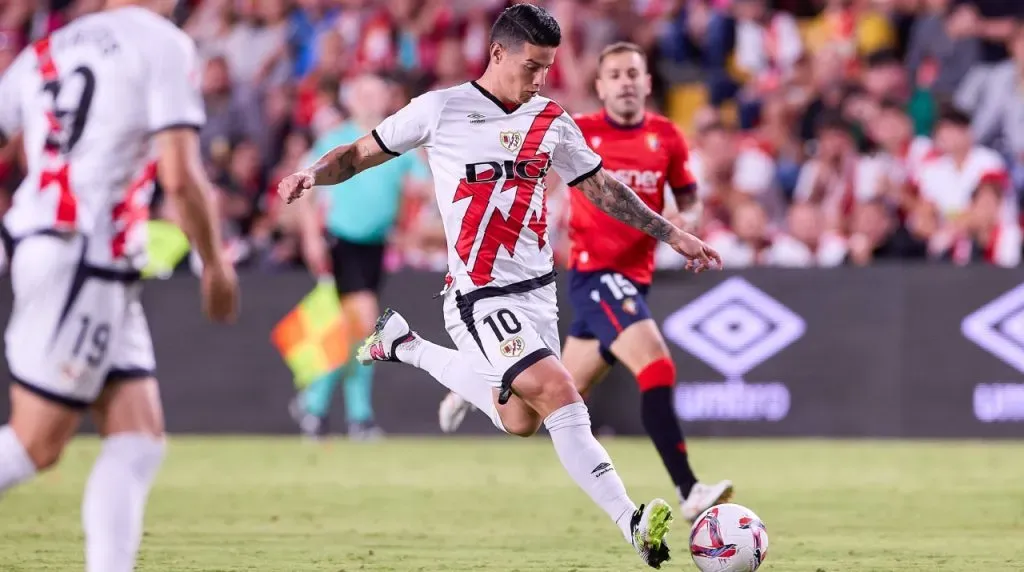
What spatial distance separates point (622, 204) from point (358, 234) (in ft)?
22.8

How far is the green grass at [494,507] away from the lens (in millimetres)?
7480

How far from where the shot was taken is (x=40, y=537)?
27.0 feet

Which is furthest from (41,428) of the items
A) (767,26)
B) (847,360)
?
(767,26)

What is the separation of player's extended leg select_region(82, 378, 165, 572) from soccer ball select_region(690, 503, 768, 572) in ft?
8.13

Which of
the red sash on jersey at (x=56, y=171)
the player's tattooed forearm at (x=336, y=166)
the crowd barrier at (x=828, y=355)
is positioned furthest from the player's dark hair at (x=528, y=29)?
the crowd barrier at (x=828, y=355)

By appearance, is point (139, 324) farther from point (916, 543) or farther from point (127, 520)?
point (916, 543)

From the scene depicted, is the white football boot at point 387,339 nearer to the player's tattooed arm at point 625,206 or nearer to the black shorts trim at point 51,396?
the player's tattooed arm at point 625,206

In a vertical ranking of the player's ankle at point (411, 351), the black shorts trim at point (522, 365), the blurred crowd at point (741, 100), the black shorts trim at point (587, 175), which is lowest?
the blurred crowd at point (741, 100)

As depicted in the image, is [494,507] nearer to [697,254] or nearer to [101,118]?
[697,254]

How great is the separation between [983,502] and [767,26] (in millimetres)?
8928

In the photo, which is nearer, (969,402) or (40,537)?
(40,537)

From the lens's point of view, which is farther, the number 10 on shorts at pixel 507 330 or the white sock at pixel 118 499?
the number 10 on shorts at pixel 507 330

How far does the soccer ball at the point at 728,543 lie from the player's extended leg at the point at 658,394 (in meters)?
1.56

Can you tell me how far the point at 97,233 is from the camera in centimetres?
523
